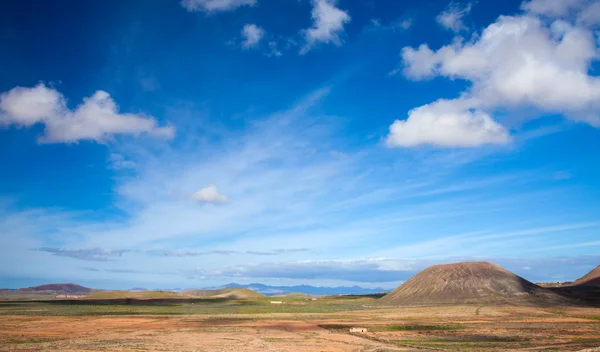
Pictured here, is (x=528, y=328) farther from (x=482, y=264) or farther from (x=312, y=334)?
(x=482, y=264)

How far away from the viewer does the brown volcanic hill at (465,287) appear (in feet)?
511

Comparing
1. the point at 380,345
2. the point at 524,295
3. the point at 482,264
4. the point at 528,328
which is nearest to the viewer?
the point at 380,345

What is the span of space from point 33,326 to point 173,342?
37.2 metres

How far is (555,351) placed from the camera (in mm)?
44656

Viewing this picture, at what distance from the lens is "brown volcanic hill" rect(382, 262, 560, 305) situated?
15588 cm

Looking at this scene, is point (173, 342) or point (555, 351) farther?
point (173, 342)

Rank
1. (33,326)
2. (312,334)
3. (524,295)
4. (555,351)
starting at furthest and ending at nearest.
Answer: (524,295) < (33,326) < (312,334) < (555,351)

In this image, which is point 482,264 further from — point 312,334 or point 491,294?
point 312,334

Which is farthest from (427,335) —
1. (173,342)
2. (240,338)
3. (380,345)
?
(173,342)

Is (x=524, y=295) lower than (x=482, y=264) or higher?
lower

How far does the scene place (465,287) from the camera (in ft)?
544

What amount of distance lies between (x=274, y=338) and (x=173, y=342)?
43.8 feet

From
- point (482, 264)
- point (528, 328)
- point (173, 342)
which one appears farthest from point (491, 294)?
point (173, 342)

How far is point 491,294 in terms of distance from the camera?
15738cm
